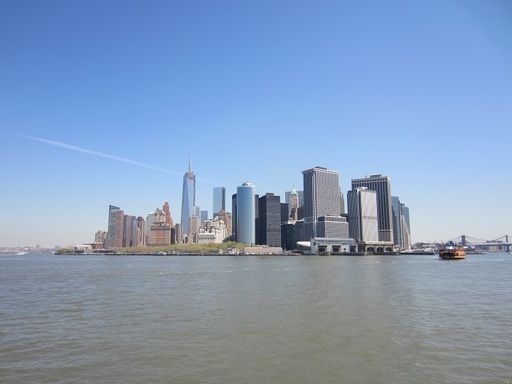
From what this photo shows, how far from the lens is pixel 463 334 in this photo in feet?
77.4

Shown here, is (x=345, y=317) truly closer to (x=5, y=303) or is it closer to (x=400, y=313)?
(x=400, y=313)

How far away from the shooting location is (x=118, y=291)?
Result: 47094 millimetres

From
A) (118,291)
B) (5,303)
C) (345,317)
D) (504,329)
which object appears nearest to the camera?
(504,329)

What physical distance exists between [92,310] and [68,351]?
13.4 meters

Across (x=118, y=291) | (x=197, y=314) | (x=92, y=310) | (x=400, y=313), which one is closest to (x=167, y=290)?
(x=118, y=291)

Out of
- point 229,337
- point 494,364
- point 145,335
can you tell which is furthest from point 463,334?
point 145,335

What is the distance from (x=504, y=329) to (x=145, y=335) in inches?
941

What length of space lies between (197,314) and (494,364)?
20.6 meters

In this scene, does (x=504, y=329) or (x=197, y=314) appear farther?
(x=197, y=314)

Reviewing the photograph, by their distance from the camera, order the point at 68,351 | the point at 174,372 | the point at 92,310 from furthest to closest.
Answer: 1. the point at 92,310
2. the point at 68,351
3. the point at 174,372

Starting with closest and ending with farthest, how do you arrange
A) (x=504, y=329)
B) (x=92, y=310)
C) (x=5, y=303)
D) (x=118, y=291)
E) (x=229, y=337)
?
1. (x=229, y=337)
2. (x=504, y=329)
3. (x=92, y=310)
4. (x=5, y=303)
5. (x=118, y=291)

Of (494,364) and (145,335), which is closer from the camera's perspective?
(494,364)

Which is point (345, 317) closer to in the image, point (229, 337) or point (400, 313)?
point (400, 313)

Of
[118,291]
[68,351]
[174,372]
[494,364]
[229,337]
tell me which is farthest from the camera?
[118,291]
